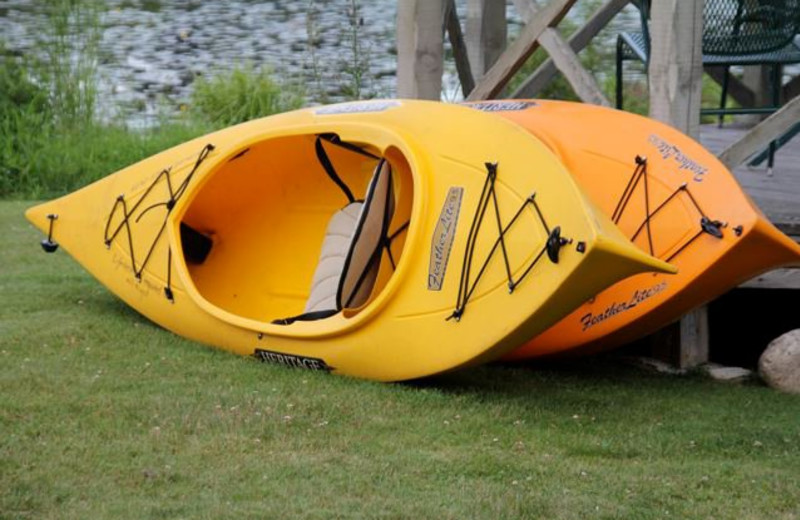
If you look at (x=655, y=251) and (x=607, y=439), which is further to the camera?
(x=655, y=251)

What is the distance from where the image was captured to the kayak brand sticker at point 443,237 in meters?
5.05

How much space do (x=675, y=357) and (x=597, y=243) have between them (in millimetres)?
1446

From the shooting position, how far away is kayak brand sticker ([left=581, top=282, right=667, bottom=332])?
531 centimetres

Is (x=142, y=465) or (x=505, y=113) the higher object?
(x=505, y=113)

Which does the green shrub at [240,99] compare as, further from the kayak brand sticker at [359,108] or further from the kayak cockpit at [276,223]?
the kayak brand sticker at [359,108]

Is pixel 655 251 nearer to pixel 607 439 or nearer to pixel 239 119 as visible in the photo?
pixel 607 439

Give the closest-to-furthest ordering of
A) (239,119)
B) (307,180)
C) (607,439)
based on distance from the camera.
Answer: (607,439)
(307,180)
(239,119)

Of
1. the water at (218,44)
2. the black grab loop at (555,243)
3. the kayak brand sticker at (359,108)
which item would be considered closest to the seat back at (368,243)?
the kayak brand sticker at (359,108)

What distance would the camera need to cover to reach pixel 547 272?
467 cm

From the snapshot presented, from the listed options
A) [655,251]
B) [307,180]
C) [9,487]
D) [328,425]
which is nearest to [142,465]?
[9,487]

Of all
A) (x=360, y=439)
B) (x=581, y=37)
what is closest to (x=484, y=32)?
(x=581, y=37)

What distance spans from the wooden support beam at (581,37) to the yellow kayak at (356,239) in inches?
45.7

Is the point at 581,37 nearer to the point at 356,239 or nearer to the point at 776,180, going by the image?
the point at 776,180

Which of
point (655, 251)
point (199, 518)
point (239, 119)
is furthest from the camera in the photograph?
point (239, 119)
